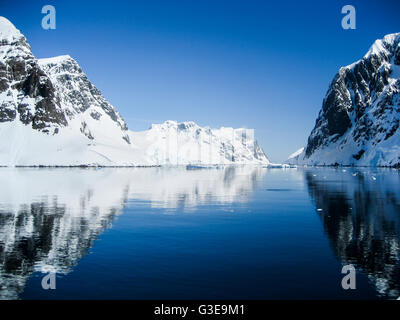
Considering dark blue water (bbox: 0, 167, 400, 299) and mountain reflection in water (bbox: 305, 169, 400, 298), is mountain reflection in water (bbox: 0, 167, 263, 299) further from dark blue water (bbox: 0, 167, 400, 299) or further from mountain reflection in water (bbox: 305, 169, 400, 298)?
mountain reflection in water (bbox: 305, 169, 400, 298)

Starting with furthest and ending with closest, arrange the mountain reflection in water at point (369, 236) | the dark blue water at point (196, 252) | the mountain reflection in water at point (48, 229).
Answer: the mountain reflection in water at point (48, 229), the mountain reflection in water at point (369, 236), the dark blue water at point (196, 252)

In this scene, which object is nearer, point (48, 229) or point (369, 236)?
point (369, 236)

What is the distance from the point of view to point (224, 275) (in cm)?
1753

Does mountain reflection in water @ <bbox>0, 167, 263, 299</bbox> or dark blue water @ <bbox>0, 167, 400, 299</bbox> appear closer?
dark blue water @ <bbox>0, 167, 400, 299</bbox>

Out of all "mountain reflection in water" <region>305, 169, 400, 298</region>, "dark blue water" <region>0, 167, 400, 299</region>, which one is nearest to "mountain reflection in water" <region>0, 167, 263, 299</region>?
"dark blue water" <region>0, 167, 400, 299</region>

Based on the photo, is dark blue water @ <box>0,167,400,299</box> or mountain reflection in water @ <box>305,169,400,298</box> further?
mountain reflection in water @ <box>305,169,400,298</box>

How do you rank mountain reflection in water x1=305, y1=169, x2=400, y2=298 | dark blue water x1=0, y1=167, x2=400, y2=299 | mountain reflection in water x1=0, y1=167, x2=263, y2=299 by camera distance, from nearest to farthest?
dark blue water x1=0, y1=167, x2=400, y2=299, mountain reflection in water x1=305, y1=169, x2=400, y2=298, mountain reflection in water x1=0, y1=167, x2=263, y2=299

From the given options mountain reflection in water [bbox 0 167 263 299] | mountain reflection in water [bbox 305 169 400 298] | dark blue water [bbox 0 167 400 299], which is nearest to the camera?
dark blue water [bbox 0 167 400 299]

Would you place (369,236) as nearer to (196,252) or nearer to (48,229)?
(196,252)

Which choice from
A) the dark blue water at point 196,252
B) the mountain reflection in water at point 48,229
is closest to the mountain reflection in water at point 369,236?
the dark blue water at point 196,252

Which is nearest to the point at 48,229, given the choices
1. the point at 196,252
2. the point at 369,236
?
the point at 196,252

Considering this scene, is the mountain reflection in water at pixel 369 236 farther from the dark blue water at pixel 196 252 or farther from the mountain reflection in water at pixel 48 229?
the mountain reflection in water at pixel 48 229

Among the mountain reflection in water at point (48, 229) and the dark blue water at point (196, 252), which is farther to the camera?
the mountain reflection in water at point (48, 229)
